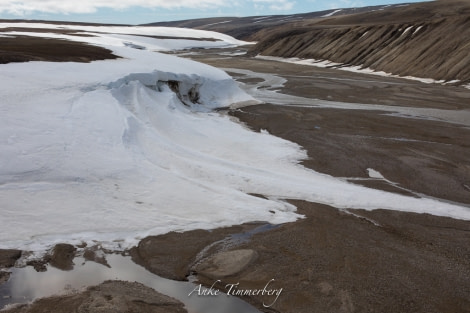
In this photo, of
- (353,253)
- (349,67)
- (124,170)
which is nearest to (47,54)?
(124,170)

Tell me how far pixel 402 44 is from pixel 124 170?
121 ft

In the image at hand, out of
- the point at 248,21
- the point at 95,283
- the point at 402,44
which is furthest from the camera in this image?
the point at 248,21

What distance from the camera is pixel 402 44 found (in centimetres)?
4084

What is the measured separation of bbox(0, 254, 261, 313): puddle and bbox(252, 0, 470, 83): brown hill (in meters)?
28.3

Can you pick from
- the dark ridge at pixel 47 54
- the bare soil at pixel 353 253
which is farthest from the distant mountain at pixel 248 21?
the bare soil at pixel 353 253

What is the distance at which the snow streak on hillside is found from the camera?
296 inches

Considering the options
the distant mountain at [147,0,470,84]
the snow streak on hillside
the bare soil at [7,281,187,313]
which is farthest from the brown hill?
the bare soil at [7,281,187,313]

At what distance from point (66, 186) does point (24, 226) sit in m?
1.44

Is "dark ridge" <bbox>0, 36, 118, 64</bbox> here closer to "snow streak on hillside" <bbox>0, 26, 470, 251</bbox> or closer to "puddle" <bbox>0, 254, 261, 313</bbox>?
"snow streak on hillside" <bbox>0, 26, 470, 251</bbox>

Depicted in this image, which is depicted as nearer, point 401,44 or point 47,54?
point 47,54

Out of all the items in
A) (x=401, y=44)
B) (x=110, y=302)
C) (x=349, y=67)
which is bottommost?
(x=110, y=302)

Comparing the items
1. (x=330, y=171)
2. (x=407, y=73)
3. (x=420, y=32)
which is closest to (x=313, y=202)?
(x=330, y=171)

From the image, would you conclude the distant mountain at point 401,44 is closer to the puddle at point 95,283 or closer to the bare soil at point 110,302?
the puddle at point 95,283

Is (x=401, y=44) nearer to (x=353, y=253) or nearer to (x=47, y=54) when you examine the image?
(x=47, y=54)
